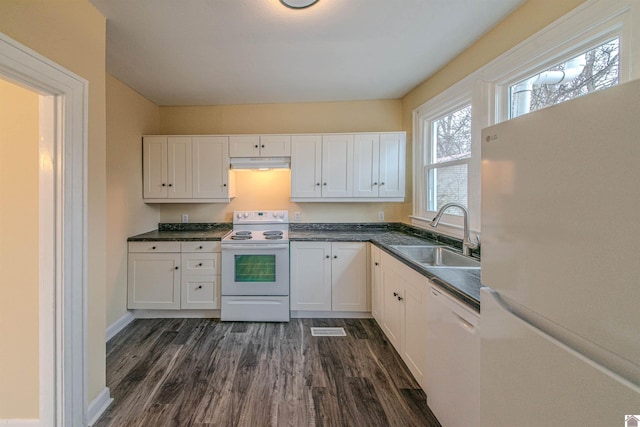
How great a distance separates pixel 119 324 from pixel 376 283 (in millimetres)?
2688

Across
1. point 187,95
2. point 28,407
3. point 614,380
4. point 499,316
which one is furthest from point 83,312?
point 187,95

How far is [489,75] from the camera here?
1.89 meters

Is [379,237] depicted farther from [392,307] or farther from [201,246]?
[201,246]

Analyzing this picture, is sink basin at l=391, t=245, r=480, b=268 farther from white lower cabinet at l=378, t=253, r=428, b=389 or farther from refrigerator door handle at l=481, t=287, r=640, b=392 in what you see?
refrigerator door handle at l=481, t=287, r=640, b=392

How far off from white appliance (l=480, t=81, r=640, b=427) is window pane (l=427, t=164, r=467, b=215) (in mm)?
1514

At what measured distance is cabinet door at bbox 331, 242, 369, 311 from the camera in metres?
2.86

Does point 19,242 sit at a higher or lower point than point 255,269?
higher

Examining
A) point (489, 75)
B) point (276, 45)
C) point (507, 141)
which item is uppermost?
point (276, 45)

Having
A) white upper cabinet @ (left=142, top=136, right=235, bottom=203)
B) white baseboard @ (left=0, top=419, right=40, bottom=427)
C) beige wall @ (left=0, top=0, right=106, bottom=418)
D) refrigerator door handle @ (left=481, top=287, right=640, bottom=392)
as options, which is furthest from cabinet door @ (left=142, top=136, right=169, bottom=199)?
refrigerator door handle @ (left=481, top=287, right=640, bottom=392)

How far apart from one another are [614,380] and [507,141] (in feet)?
2.17

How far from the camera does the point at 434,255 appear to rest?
7.60ft

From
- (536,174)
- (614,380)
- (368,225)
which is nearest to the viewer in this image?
(614,380)

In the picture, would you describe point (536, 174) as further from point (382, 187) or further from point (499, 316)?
point (382, 187)

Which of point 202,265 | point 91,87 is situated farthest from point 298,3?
point 202,265
